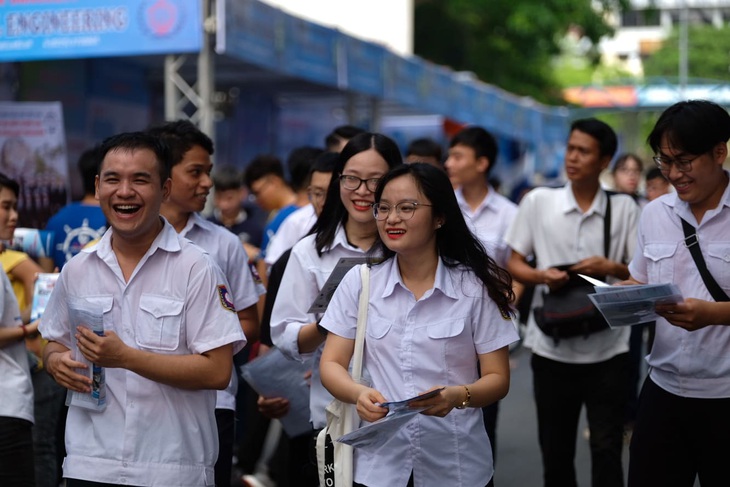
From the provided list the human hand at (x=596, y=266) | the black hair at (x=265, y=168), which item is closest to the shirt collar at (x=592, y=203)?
the human hand at (x=596, y=266)

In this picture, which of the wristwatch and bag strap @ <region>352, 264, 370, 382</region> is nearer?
→ the wristwatch

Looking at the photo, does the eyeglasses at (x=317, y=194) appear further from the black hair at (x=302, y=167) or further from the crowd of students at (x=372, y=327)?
the black hair at (x=302, y=167)

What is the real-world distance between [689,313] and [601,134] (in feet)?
7.87

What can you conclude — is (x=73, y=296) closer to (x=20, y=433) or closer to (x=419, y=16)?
(x=20, y=433)

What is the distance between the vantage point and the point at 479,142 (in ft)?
25.6

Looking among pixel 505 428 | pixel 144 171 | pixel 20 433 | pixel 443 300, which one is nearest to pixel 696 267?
pixel 443 300

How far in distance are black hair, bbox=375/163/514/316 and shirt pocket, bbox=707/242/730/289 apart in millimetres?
900

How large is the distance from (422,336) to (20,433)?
5.93 feet

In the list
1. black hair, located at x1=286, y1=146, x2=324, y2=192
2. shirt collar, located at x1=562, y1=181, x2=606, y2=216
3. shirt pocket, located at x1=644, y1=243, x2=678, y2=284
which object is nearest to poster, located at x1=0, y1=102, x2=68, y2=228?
black hair, located at x1=286, y1=146, x2=324, y2=192

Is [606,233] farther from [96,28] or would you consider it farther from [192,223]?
[96,28]

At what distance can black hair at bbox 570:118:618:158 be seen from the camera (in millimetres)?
6516

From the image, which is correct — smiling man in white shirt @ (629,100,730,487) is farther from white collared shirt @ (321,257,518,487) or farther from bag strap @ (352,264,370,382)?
bag strap @ (352,264,370,382)

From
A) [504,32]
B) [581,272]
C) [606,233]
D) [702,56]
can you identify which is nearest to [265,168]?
[606,233]

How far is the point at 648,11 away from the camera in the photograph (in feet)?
118
